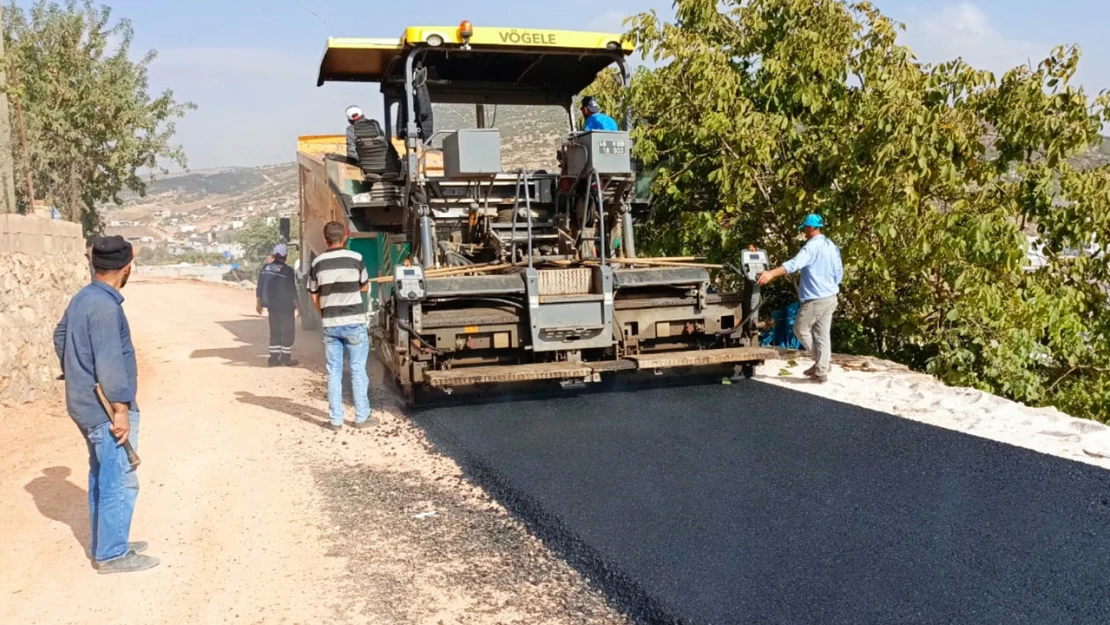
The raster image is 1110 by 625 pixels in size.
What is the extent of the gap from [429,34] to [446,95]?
106 centimetres

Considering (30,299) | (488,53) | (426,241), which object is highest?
(488,53)

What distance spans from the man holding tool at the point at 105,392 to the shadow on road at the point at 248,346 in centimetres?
573

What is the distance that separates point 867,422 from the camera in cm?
547

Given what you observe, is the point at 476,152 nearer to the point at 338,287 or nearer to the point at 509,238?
the point at 509,238

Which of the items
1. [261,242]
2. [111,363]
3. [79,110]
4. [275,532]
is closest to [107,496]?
[111,363]

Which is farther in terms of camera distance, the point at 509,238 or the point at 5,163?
the point at 5,163

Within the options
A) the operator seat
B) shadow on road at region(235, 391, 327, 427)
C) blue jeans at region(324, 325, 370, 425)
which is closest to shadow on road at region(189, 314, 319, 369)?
shadow on road at region(235, 391, 327, 427)

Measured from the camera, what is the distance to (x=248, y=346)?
11.8 metres

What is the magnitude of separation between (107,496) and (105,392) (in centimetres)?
46

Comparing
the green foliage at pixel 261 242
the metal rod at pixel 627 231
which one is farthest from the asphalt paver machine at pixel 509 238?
the green foliage at pixel 261 242

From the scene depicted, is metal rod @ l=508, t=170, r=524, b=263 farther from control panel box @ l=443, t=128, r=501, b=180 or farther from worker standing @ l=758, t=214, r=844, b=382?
worker standing @ l=758, t=214, r=844, b=382

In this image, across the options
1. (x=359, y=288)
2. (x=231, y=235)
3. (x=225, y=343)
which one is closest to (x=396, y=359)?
(x=359, y=288)

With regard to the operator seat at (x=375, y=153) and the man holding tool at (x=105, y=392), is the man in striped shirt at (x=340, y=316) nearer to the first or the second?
the operator seat at (x=375, y=153)

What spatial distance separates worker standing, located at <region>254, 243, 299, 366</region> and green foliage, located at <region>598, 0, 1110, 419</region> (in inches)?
161
